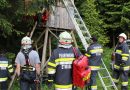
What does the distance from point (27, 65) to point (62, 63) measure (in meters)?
1.78

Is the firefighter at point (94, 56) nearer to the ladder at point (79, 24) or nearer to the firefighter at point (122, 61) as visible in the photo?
the firefighter at point (122, 61)

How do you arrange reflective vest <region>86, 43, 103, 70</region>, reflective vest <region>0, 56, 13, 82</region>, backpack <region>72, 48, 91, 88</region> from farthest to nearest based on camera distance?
reflective vest <region>86, 43, 103, 70</region>, reflective vest <region>0, 56, 13, 82</region>, backpack <region>72, 48, 91, 88</region>

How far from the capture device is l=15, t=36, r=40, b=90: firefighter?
10.2 metres

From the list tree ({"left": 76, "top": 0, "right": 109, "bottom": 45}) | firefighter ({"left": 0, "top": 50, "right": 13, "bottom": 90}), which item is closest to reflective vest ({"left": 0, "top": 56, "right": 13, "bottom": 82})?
firefighter ({"left": 0, "top": 50, "right": 13, "bottom": 90})

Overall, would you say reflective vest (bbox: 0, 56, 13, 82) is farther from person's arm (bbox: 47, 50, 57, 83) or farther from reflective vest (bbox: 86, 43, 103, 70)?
reflective vest (bbox: 86, 43, 103, 70)

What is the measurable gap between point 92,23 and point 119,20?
2.36 meters

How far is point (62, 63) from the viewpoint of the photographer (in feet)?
28.8

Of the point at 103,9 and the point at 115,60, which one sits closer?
A: the point at 115,60

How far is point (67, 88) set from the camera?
8.95m

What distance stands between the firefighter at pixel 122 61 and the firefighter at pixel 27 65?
3511mm

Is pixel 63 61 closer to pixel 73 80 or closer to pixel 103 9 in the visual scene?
pixel 73 80

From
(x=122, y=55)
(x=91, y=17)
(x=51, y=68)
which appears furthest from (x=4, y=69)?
(x=91, y=17)

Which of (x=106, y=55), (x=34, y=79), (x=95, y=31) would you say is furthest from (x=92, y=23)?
(x=34, y=79)

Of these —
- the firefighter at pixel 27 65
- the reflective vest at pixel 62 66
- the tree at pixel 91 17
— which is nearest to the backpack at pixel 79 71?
the reflective vest at pixel 62 66
